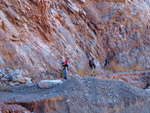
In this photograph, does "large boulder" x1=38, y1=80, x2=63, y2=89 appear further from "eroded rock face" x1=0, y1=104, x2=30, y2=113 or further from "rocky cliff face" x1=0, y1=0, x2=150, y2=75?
"rocky cliff face" x1=0, y1=0, x2=150, y2=75

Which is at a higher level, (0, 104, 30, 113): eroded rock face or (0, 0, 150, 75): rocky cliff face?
(0, 0, 150, 75): rocky cliff face

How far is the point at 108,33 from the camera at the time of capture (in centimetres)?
2006

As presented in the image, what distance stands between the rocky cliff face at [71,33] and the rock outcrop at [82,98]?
142 inches

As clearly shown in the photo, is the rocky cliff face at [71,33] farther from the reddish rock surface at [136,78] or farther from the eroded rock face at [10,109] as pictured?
the eroded rock face at [10,109]

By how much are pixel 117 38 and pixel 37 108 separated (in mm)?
15477

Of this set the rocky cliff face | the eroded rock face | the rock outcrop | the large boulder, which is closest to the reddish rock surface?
the rocky cliff face

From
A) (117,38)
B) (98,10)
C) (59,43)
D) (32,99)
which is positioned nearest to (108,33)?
(117,38)

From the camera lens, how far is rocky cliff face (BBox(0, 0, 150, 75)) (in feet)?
36.8

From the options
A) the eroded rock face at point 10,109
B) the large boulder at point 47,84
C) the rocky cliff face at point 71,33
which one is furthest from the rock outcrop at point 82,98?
the rocky cliff face at point 71,33

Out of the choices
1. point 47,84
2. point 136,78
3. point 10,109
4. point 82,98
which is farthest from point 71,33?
point 10,109

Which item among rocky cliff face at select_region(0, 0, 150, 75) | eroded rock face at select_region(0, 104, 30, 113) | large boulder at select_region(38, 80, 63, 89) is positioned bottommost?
eroded rock face at select_region(0, 104, 30, 113)

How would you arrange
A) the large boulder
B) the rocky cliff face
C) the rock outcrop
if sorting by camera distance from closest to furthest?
the rock outcrop
the large boulder
the rocky cliff face

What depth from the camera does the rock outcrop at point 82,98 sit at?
20.9ft

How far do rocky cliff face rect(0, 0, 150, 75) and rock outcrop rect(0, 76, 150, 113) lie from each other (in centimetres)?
360
